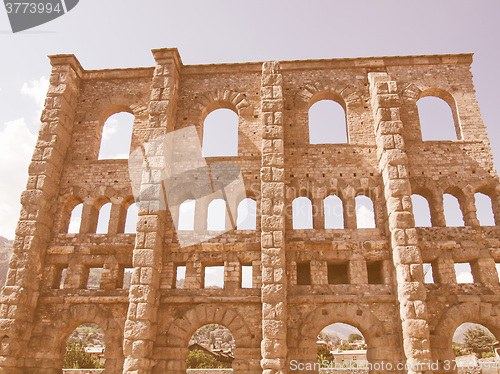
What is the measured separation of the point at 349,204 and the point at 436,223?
2529mm

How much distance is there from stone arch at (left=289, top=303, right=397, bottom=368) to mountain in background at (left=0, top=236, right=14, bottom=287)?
236 feet

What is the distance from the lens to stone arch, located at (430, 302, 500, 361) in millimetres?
10523

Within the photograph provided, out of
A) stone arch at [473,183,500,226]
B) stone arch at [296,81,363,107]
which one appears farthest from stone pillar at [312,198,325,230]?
stone arch at [473,183,500,226]

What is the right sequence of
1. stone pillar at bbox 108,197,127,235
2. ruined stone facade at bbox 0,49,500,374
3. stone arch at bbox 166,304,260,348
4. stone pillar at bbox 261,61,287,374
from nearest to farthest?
stone pillar at bbox 261,61,287,374, ruined stone facade at bbox 0,49,500,374, stone arch at bbox 166,304,260,348, stone pillar at bbox 108,197,127,235

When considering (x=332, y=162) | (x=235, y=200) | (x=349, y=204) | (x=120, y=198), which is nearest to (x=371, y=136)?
(x=332, y=162)

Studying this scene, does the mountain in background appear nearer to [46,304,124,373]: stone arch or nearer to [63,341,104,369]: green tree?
[63,341,104,369]: green tree

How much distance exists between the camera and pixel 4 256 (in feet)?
274

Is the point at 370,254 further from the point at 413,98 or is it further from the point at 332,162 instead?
the point at 413,98

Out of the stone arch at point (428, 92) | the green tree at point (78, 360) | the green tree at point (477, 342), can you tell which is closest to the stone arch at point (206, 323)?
the stone arch at point (428, 92)

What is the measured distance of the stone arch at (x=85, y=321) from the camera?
1097 centimetres

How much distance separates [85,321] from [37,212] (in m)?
3.49

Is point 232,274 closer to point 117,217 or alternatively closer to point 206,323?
point 206,323

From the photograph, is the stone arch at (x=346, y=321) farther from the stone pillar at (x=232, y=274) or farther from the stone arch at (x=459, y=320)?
the stone pillar at (x=232, y=274)

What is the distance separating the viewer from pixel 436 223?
12094mm
